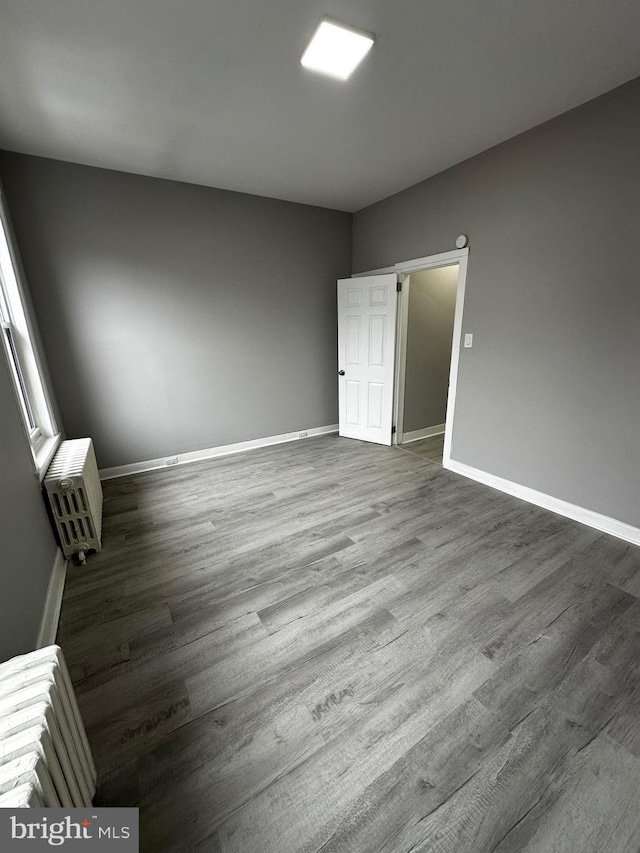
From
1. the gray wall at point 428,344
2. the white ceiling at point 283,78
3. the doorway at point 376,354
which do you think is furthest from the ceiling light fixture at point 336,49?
the gray wall at point 428,344

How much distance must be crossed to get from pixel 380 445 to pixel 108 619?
3.17 meters

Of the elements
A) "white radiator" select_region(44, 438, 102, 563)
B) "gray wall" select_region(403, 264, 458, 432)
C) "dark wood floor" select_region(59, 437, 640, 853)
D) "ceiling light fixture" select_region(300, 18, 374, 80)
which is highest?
"ceiling light fixture" select_region(300, 18, 374, 80)

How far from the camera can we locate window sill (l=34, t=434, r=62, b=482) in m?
2.09

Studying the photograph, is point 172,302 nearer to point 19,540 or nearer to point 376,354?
point 376,354

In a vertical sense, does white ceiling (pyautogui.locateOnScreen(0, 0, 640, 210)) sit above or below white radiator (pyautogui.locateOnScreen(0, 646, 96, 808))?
above

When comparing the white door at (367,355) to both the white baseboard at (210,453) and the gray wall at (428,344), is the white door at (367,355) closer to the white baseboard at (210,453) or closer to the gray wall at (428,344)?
the gray wall at (428,344)

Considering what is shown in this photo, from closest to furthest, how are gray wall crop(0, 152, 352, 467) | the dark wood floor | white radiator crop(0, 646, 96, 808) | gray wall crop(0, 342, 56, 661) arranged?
white radiator crop(0, 646, 96, 808), the dark wood floor, gray wall crop(0, 342, 56, 661), gray wall crop(0, 152, 352, 467)

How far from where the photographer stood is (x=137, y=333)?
10.7 ft

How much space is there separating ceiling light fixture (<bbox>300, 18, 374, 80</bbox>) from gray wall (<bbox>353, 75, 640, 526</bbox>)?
1502mm

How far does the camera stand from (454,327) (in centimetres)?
325

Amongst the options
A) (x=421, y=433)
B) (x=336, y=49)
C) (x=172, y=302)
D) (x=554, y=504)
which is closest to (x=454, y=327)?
(x=421, y=433)

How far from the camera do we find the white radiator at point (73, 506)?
2.04 metres

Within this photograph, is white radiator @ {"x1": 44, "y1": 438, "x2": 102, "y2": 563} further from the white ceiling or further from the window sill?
the white ceiling

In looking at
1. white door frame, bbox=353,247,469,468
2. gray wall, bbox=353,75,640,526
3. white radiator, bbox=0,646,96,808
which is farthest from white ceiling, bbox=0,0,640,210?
white radiator, bbox=0,646,96,808
